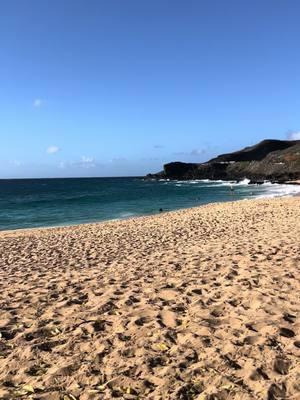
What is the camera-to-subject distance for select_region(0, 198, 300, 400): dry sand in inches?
164

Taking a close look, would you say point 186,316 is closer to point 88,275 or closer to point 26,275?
point 88,275

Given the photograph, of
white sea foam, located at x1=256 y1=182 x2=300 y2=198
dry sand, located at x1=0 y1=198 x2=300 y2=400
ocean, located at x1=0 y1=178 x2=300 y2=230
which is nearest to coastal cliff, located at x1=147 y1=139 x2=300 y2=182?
white sea foam, located at x1=256 y1=182 x2=300 y2=198

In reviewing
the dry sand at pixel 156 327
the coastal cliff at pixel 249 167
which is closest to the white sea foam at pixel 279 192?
the coastal cliff at pixel 249 167

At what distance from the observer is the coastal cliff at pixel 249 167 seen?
4296 inches

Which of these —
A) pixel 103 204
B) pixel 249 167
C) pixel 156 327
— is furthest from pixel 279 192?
pixel 249 167

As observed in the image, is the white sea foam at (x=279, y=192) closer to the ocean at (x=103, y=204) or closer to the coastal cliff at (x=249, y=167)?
the ocean at (x=103, y=204)

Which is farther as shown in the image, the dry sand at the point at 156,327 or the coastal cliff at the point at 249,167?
the coastal cliff at the point at 249,167

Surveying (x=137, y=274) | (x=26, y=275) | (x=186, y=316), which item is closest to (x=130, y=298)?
(x=186, y=316)

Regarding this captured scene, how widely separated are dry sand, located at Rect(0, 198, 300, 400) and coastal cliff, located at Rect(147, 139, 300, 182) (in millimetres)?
84403

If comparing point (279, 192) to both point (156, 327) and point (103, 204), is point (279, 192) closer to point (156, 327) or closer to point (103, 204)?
point (103, 204)

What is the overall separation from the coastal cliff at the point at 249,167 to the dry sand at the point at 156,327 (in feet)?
277

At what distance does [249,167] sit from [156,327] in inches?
5267

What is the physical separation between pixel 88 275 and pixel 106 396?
17.8ft

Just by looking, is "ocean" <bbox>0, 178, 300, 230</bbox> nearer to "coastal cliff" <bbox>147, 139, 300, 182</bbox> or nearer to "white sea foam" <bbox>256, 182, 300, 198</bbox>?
"white sea foam" <bbox>256, 182, 300, 198</bbox>
